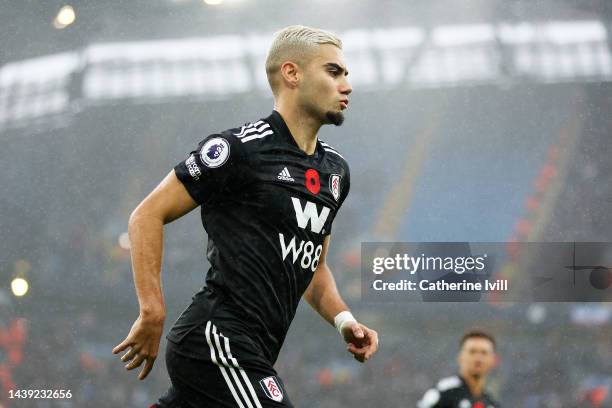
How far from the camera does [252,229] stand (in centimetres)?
204

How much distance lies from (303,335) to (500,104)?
1439 millimetres

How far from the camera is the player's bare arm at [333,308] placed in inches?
84.9

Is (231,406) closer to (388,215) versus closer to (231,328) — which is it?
(231,328)

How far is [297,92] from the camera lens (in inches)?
89.4

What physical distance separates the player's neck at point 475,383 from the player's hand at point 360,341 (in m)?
1.89

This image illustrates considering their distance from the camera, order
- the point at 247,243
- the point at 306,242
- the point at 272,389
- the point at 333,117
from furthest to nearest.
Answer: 1. the point at 333,117
2. the point at 306,242
3. the point at 247,243
4. the point at 272,389

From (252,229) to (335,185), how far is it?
33 centimetres

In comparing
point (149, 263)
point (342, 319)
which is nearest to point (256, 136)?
point (149, 263)

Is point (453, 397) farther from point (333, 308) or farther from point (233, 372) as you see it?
point (233, 372)

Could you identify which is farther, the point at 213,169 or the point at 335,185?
the point at 335,185

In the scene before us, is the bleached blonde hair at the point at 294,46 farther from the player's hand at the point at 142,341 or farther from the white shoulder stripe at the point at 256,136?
the player's hand at the point at 142,341

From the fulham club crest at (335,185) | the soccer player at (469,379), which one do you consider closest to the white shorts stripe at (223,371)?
the fulham club crest at (335,185)

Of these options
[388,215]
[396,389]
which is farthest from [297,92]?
[396,389]

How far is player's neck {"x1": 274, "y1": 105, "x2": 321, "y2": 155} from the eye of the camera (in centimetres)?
224
